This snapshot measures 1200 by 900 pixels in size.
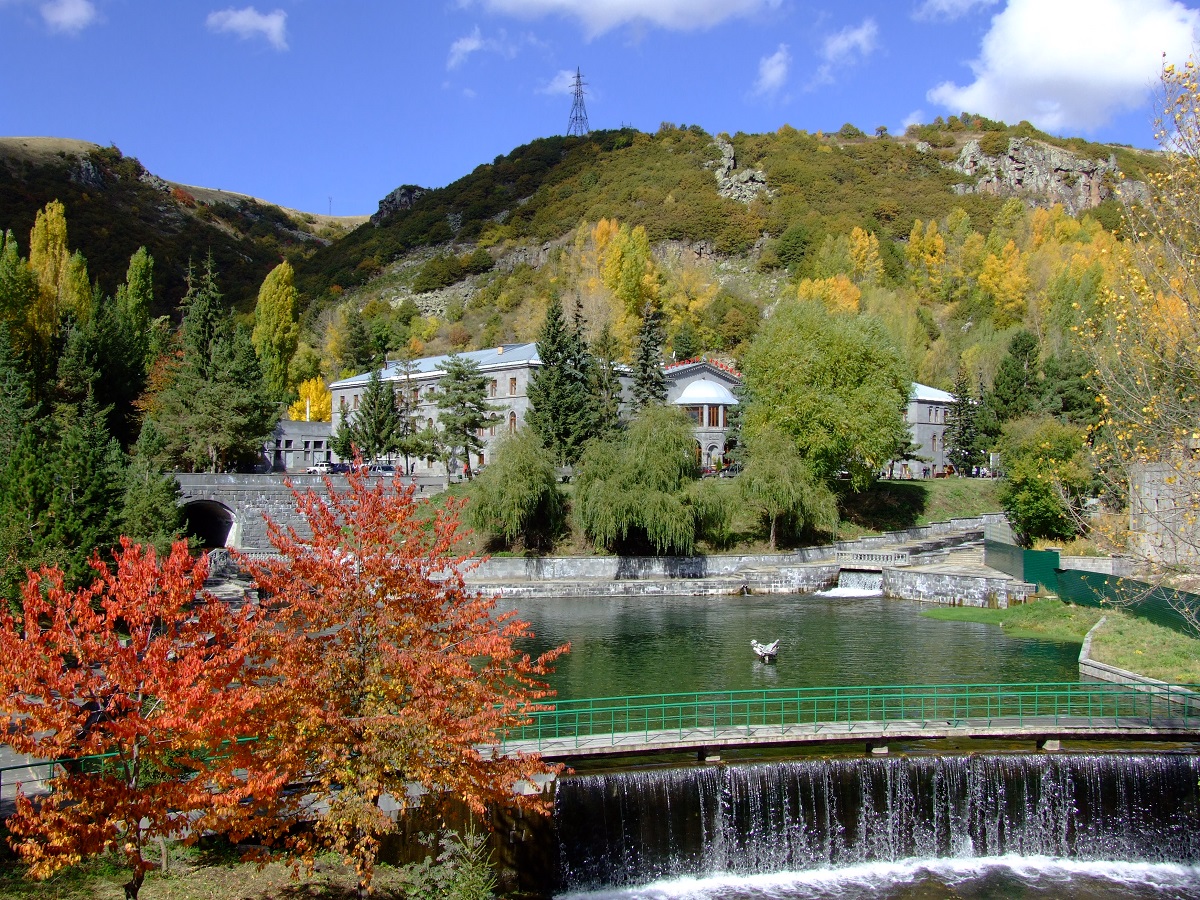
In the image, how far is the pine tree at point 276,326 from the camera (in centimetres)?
8344

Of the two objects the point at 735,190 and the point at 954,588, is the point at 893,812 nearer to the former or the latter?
the point at 954,588

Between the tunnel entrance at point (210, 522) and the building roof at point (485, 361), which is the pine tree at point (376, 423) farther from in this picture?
the tunnel entrance at point (210, 522)

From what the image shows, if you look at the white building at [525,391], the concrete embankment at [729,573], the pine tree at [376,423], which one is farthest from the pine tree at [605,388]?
the pine tree at [376,423]

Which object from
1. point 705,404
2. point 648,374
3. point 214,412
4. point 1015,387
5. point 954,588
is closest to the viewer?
point 954,588

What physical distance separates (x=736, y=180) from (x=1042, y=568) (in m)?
129

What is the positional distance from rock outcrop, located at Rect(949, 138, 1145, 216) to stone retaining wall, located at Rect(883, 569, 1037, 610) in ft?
432

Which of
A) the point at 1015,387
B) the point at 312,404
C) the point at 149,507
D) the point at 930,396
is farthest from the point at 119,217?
the point at 1015,387

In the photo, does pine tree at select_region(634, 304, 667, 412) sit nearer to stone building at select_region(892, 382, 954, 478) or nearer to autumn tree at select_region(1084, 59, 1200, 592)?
stone building at select_region(892, 382, 954, 478)

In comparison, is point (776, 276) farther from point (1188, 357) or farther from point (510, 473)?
point (1188, 357)

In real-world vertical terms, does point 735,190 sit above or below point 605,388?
above

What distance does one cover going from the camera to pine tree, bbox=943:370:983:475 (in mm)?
71938

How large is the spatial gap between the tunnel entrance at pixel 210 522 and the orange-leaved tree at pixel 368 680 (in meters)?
42.9

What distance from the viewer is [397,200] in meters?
195

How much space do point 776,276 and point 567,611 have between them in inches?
3893
